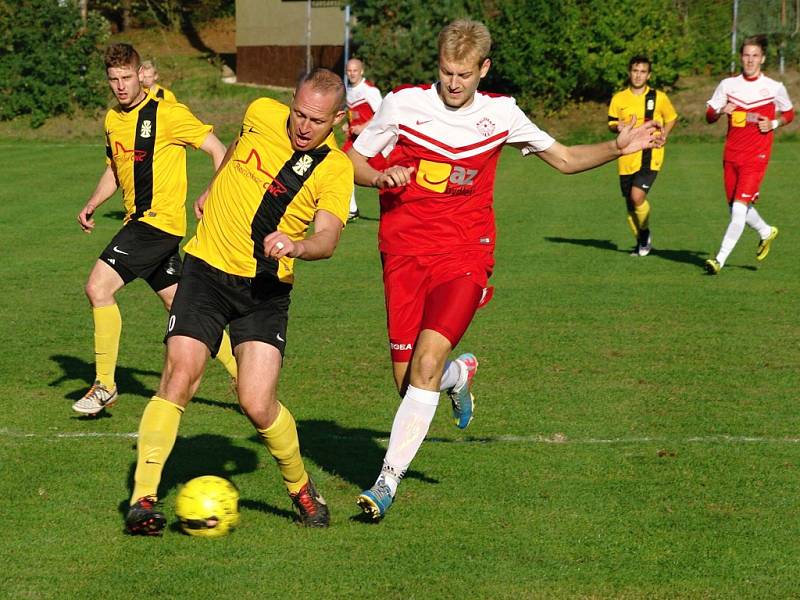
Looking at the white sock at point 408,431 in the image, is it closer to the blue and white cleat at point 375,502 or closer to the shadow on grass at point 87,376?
the blue and white cleat at point 375,502

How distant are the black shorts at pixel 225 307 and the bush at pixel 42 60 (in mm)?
33032

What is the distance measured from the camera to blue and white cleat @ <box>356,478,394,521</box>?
609 centimetres

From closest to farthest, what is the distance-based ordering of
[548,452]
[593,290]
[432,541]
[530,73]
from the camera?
[432,541] < [548,452] < [593,290] < [530,73]

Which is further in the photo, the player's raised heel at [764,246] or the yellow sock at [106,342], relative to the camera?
the player's raised heel at [764,246]

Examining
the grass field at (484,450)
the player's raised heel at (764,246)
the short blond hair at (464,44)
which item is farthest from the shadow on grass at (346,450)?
the player's raised heel at (764,246)

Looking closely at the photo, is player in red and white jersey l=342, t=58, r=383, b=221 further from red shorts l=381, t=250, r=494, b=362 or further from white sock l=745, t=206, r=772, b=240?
red shorts l=381, t=250, r=494, b=362

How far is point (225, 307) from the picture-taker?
620 cm

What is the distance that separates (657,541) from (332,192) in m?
2.28

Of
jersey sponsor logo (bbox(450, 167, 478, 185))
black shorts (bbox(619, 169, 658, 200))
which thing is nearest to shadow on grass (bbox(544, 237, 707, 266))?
black shorts (bbox(619, 169, 658, 200))

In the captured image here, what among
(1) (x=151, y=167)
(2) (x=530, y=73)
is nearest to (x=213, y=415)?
(1) (x=151, y=167)

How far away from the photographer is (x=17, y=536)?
5.98 meters

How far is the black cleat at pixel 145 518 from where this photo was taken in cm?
577

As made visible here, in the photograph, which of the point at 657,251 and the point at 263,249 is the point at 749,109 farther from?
the point at 263,249

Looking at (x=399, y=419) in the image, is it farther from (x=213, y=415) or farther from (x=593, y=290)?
(x=593, y=290)
